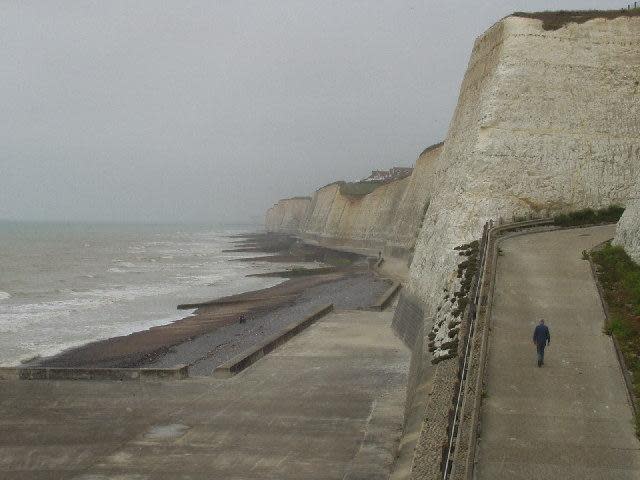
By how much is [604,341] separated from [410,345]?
8.94m

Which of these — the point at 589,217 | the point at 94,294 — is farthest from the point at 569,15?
the point at 94,294

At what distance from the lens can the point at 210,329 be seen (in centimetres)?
2547

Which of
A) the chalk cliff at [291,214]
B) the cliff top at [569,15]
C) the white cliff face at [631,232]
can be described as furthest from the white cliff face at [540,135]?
the chalk cliff at [291,214]

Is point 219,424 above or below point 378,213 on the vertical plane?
below

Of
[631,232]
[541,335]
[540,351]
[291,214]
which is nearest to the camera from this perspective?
[541,335]

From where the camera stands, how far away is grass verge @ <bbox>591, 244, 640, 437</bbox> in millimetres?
8974

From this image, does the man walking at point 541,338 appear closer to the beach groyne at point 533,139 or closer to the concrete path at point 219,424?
the concrete path at point 219,424

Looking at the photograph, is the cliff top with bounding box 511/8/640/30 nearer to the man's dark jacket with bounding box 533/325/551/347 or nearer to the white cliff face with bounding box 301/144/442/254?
the white cliff face with bounding box 301/144/442/254

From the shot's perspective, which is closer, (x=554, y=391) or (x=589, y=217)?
(x=554, y=391)

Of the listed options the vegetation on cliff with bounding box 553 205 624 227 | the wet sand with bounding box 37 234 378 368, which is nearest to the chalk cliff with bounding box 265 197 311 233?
the wet sand with bounding box 37 234 378 368

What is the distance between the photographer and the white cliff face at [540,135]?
16.9 meters

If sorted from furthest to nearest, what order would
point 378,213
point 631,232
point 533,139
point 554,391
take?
point 378,213
point 533,139
point 631,232
point 554,391

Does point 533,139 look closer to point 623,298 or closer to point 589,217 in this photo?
point 589,217

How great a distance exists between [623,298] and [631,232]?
8.42 ft
